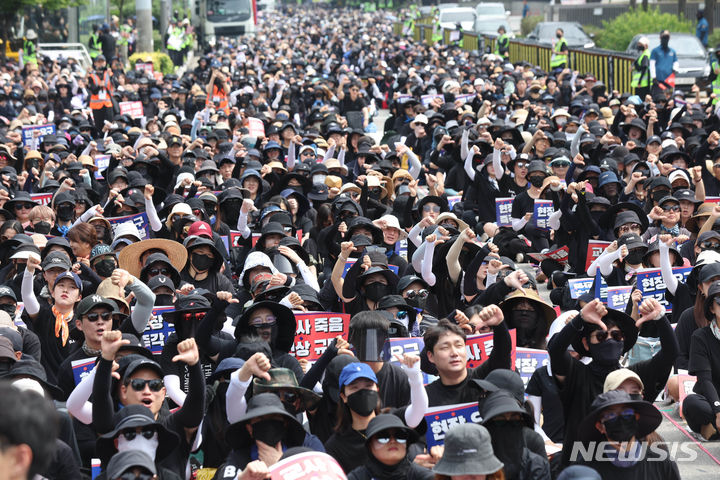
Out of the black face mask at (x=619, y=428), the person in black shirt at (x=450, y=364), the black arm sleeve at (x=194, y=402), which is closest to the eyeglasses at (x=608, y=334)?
the person in black shirt at (x=450, y=364)

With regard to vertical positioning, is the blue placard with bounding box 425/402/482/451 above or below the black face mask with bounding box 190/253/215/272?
below

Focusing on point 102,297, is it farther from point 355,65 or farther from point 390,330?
point 355,65

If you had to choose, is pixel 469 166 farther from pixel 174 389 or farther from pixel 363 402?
pixel 363 402

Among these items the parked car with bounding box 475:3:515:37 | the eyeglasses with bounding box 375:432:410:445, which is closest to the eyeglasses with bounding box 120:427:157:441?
the eyeglasses with bounding box 375:432:410:445

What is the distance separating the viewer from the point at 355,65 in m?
42.7

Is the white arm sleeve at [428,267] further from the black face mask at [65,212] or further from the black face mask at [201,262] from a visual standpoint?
the black face mask at [65,212]

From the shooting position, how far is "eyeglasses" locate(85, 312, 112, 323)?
7871 mm

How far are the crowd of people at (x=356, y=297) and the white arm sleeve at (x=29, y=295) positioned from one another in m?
0.05

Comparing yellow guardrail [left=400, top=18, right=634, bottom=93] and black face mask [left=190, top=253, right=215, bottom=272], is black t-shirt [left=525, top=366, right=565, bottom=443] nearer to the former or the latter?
Result: black face mask [left=190, top=253, right=215, bottom=272]

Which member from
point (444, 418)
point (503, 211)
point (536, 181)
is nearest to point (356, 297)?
point (444, 418)

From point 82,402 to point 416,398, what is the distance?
6.43ft

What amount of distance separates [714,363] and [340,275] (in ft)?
10.1

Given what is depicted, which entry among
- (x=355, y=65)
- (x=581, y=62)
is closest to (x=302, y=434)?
(x=581, y=62)

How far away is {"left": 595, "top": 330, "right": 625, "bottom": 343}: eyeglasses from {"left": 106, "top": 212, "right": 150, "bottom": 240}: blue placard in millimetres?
6104
